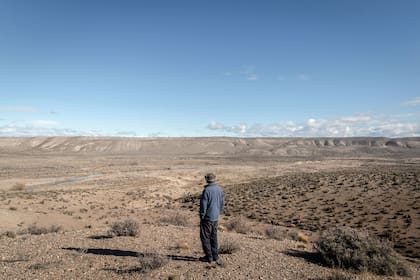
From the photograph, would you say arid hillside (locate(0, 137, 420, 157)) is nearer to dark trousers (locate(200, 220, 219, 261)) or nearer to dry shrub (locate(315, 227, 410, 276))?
dry shrub (locate(315, 227, 410, 276))

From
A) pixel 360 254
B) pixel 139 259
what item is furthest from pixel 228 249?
pixel 360 254

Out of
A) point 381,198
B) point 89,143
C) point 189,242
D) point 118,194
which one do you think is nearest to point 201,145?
point 89,143

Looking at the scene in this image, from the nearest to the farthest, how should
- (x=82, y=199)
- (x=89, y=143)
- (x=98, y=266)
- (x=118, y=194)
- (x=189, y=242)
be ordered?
(x=98, y=266) → (x=189, y=242) → (x=82, y=199) → (x=118, y=194) → (x=89, y=143)

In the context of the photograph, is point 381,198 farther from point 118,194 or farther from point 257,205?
point 118,194

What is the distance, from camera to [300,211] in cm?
2025

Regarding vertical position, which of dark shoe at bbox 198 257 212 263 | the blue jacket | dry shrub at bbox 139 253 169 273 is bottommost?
dark shoe at bbox 198 257 212 263

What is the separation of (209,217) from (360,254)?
3.55 m

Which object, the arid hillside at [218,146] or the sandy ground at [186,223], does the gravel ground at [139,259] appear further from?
the arid hillside at [218,146]

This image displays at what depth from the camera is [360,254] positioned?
7.08 meters

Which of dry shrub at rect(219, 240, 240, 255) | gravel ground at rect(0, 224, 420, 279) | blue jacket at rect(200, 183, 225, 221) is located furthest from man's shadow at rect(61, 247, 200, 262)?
blue jacket at rect(200, 183, 225, 221)

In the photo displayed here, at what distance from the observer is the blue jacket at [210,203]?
6848 mm

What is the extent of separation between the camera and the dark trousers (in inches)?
269

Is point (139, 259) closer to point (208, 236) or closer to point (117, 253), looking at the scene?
point (117, 253)

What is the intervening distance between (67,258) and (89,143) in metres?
150
